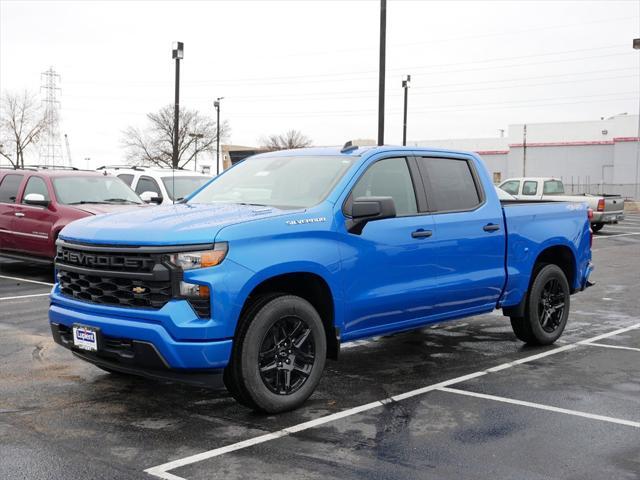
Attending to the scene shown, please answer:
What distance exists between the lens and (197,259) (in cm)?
514

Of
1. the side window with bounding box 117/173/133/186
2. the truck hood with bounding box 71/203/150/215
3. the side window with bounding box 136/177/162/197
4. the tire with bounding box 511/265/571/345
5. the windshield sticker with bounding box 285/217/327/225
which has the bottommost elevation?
the tire with bounding box 511/265/571/345

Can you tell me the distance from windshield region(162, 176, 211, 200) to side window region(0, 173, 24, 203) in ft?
9.43

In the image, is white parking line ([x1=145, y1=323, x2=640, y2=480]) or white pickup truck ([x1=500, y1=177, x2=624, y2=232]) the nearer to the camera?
white parking line ([x1=145, y1=323, x2=640, y2=480])

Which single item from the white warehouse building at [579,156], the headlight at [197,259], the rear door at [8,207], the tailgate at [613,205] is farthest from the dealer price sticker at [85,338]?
the white warehouse building at [579,156]

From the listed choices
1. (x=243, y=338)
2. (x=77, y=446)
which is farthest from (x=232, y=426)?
(x=77, y=446)

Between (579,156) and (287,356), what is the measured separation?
208 ft

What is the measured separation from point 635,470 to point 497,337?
13.6 feet

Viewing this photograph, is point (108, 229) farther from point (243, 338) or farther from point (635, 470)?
point (635, 470)

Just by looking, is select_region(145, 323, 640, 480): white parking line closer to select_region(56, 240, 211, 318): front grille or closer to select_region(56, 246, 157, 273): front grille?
select_region(56, 240, 211, 318): front grille

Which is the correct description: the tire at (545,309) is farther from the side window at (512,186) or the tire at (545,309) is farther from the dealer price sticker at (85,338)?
the side window at (512,186)

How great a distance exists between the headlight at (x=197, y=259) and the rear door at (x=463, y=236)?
222 cm

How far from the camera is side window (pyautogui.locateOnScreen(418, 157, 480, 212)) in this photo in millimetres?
6934

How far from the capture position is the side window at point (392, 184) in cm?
641

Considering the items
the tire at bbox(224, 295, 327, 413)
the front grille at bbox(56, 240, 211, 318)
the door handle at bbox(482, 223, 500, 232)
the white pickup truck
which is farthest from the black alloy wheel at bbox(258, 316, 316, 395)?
the white pickup truck
